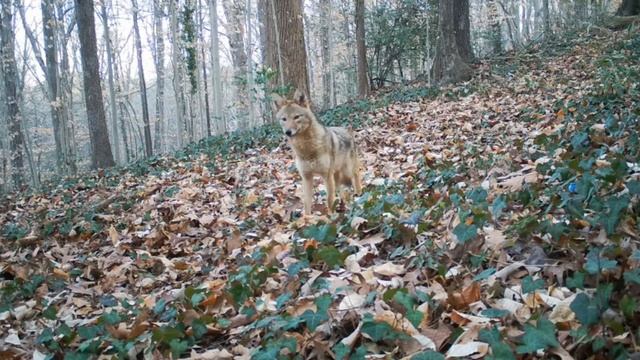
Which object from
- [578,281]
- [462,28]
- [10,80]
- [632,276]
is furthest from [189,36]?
[632,276]

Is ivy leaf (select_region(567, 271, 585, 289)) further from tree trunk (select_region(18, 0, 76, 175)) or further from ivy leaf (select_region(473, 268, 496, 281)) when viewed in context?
tree trunk (select_region(18, 0, 76, 175))

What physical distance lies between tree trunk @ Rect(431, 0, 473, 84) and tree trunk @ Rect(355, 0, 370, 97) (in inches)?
211

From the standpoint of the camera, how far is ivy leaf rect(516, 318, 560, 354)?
1908 mm

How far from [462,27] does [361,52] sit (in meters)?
5.18

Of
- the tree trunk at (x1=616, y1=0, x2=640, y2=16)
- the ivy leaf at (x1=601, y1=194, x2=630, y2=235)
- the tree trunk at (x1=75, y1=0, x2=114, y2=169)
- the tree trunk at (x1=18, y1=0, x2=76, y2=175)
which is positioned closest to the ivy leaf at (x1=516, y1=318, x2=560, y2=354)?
the ivy leaf at (x1=601, y1=194, x2=630, y2=235)

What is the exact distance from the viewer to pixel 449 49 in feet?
49.5

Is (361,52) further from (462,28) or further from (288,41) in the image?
(288,41)

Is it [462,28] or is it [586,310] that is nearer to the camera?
[586,310]

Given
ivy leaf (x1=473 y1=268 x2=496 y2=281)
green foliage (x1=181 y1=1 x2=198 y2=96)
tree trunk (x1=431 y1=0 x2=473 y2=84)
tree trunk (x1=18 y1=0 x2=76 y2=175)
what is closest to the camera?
ivy leaf (x1=473 y1=268 x2=496 y2=281)

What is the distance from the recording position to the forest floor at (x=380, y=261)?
233 centimetres

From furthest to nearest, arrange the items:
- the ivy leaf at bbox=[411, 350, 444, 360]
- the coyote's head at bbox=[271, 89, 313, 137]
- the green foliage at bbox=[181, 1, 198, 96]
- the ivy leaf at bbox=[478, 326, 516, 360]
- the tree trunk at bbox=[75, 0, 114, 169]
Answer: the green foliage at bbox=[181, 1, 198, 96]
the tree trunk at bbox=[75, 0, 114, 169]
the coyote's head at bbox=[271, 89, 313, 137]
the ivy leaf at bbox=[411, 350, 444, 360]
the ivy leaf at bbox=[478, 326, 516, 360]

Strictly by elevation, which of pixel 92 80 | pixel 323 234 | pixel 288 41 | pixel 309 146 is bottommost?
pixel 323 234

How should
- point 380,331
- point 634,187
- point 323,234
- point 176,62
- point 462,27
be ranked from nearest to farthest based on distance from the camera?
point 380,331
point 634,187
point 323,234
point 462,27
point 176,62

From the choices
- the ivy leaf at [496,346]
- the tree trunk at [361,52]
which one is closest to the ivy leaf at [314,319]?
the ivy leaf at [496,346]
